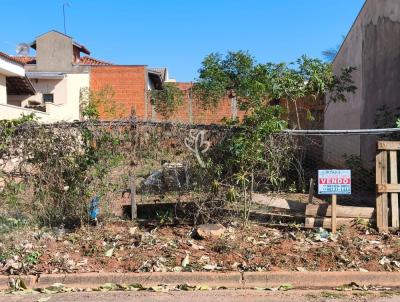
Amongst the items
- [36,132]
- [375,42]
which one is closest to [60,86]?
[375,42]

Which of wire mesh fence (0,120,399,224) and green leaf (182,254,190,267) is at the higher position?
wire mesh fence (0,120,399,224)

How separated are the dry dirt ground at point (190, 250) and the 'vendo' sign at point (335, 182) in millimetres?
579

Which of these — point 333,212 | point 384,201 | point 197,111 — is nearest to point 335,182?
point 333,212

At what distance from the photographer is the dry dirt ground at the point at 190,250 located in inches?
257

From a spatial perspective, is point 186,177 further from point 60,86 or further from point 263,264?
point 60,86

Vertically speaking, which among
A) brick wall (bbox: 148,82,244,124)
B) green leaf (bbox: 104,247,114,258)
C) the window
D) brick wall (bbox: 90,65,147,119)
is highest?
brick wall (bbox: 90,65,147,119)

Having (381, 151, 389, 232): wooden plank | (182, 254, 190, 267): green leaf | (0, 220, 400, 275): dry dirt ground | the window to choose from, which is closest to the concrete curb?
(0, 220, 400, 275): dry dirt ground

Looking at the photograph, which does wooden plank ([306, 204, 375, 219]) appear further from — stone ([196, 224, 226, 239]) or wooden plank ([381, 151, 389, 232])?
stone ([196, 224, 226, 239])

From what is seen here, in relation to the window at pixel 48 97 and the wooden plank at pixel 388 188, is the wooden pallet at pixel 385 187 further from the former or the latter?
the window at pixel 48 97

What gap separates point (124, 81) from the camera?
30.0 metres

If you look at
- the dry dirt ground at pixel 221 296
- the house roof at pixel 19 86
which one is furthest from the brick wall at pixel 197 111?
the dry dirt ground at pixel 221 296

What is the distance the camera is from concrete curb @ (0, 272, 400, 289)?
20.3ft

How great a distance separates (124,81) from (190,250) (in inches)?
942

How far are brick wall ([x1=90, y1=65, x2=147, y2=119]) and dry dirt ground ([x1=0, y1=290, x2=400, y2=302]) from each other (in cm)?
2410
